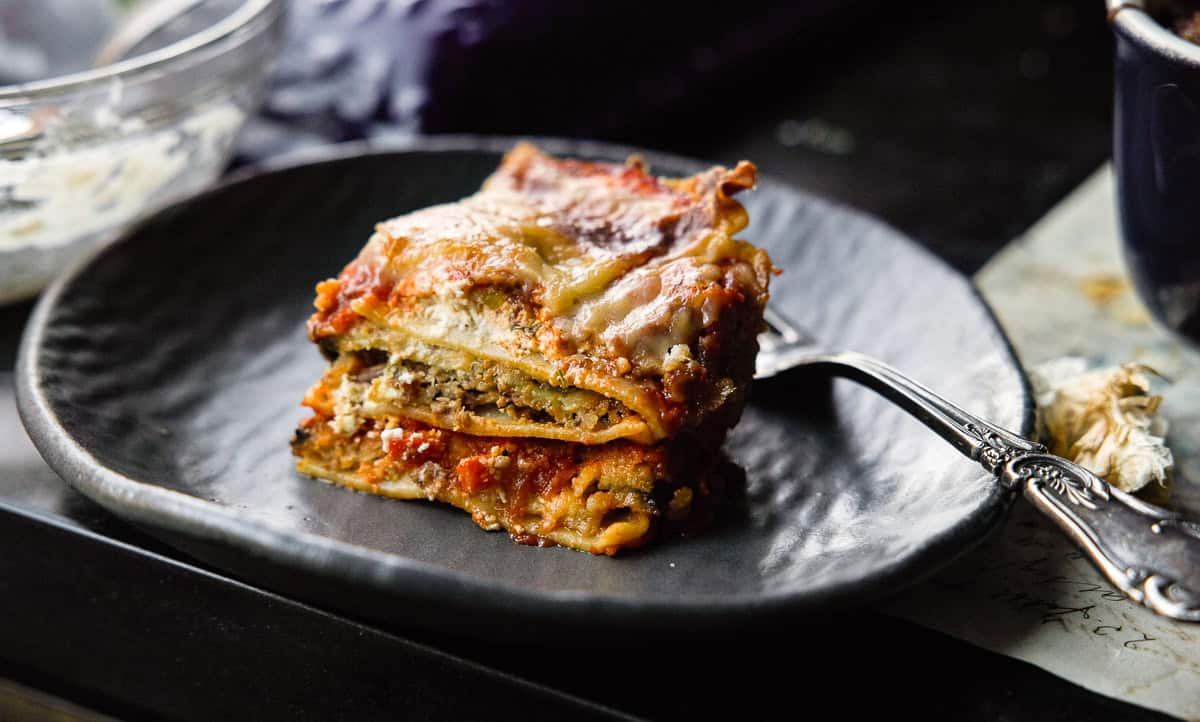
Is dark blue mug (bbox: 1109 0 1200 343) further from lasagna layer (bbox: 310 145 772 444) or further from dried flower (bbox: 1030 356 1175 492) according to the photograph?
lasagna layer (bbox: 310 145 772 444)

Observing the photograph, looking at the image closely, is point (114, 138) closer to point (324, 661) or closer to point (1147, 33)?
point (324, 661)

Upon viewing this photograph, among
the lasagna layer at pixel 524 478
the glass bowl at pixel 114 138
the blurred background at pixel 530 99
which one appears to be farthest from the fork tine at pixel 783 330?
the glass bowl at pixel 114 138

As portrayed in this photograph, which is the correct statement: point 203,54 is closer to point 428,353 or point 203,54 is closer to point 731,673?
point 428,353

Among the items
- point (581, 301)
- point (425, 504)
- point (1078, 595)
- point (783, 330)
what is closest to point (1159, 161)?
point (783, 330)

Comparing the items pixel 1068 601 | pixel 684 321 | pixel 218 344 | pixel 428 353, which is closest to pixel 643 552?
pixel 684 321

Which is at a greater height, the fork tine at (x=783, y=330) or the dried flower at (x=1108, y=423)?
the fork tine at (x=783, y=330)

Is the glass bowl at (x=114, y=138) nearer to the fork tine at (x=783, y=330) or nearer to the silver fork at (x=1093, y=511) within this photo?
the fork tine at (x=783, y=330)

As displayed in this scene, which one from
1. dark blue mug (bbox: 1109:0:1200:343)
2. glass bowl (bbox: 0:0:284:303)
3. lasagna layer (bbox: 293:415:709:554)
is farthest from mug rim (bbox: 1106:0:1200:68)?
glass bowl (bbox: 0:0:284:303)
